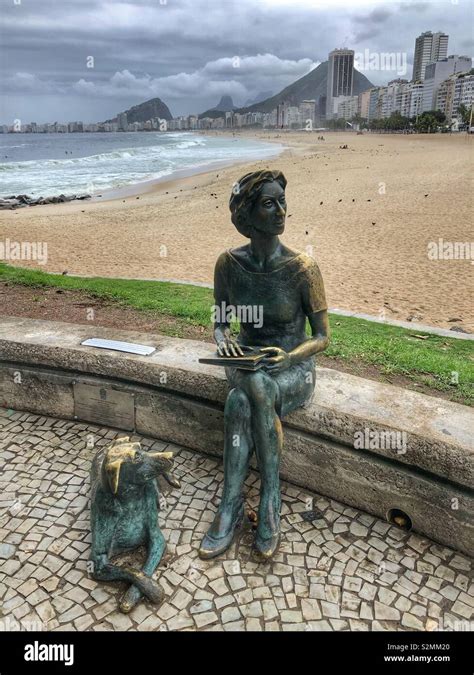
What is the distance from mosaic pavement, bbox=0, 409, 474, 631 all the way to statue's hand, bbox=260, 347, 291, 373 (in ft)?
3.98

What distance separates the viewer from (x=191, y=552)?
148 inches

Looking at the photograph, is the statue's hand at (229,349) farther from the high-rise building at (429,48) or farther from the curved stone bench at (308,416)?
the high-rise building at (429,48)

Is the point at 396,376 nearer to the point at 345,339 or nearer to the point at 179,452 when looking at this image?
the point at 345,339

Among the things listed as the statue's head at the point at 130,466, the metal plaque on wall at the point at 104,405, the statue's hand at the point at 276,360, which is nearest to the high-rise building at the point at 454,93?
the metal plaque on wall at the point at 104,405

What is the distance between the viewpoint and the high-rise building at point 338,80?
13350cm

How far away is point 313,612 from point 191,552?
93 cm

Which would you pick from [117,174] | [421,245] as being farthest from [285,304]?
[117,174]

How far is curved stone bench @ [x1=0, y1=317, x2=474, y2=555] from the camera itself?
3.77m

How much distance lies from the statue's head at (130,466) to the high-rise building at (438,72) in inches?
6308

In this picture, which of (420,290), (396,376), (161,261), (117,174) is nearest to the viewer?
(396,376)

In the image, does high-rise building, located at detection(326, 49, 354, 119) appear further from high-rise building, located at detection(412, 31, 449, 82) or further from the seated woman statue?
the seated woman statue

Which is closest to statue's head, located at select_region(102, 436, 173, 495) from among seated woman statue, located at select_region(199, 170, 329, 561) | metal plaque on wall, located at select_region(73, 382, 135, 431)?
seated woman statue, located at select_region(199, 170, 329, 561)

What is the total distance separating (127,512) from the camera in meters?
3.54
